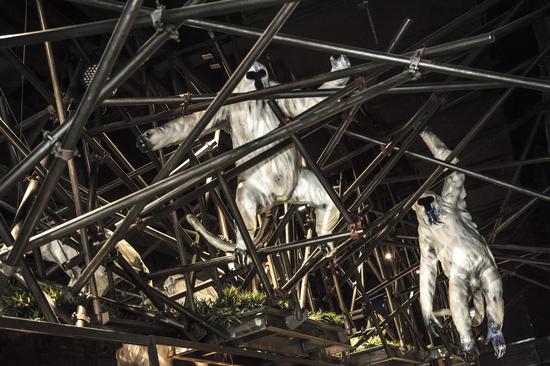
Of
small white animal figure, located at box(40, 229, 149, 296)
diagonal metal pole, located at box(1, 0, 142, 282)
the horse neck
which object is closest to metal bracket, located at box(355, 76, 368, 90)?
the horse neck

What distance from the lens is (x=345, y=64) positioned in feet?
23.3

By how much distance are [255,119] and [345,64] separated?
35.3 inches

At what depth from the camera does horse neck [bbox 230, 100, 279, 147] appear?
7430 millimetres

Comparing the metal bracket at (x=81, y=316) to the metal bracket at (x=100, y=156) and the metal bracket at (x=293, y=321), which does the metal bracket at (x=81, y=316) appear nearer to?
the metal bracket at (x=100, y=156)

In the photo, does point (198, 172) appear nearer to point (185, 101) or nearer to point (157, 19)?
point (157, 19)

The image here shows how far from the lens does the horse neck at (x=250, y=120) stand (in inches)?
293

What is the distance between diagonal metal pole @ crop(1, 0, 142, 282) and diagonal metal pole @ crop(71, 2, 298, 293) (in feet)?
2.48

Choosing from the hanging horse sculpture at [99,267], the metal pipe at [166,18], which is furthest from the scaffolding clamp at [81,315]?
the metal pipe at [166,18]

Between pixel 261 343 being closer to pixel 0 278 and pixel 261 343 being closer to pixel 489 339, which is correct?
pixel 489 339

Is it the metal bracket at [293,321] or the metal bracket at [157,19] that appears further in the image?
the metal bracket at [293,321]

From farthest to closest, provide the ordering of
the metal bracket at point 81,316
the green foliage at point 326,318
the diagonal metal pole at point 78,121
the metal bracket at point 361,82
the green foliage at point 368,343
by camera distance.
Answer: the green foliage at point 368,343 → the green foliage at point 326,318 → the metal bracket at point 81,316 → the metal bracket at point 361,82 → the diagonal metal pole at point 78,121

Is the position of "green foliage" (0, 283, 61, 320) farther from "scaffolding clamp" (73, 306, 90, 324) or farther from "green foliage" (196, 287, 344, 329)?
"green foliage" (196, 287, 344, 329)

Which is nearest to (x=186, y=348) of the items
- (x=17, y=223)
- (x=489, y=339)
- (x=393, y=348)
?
(x=17, y=223)

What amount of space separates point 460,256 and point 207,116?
3796mm
